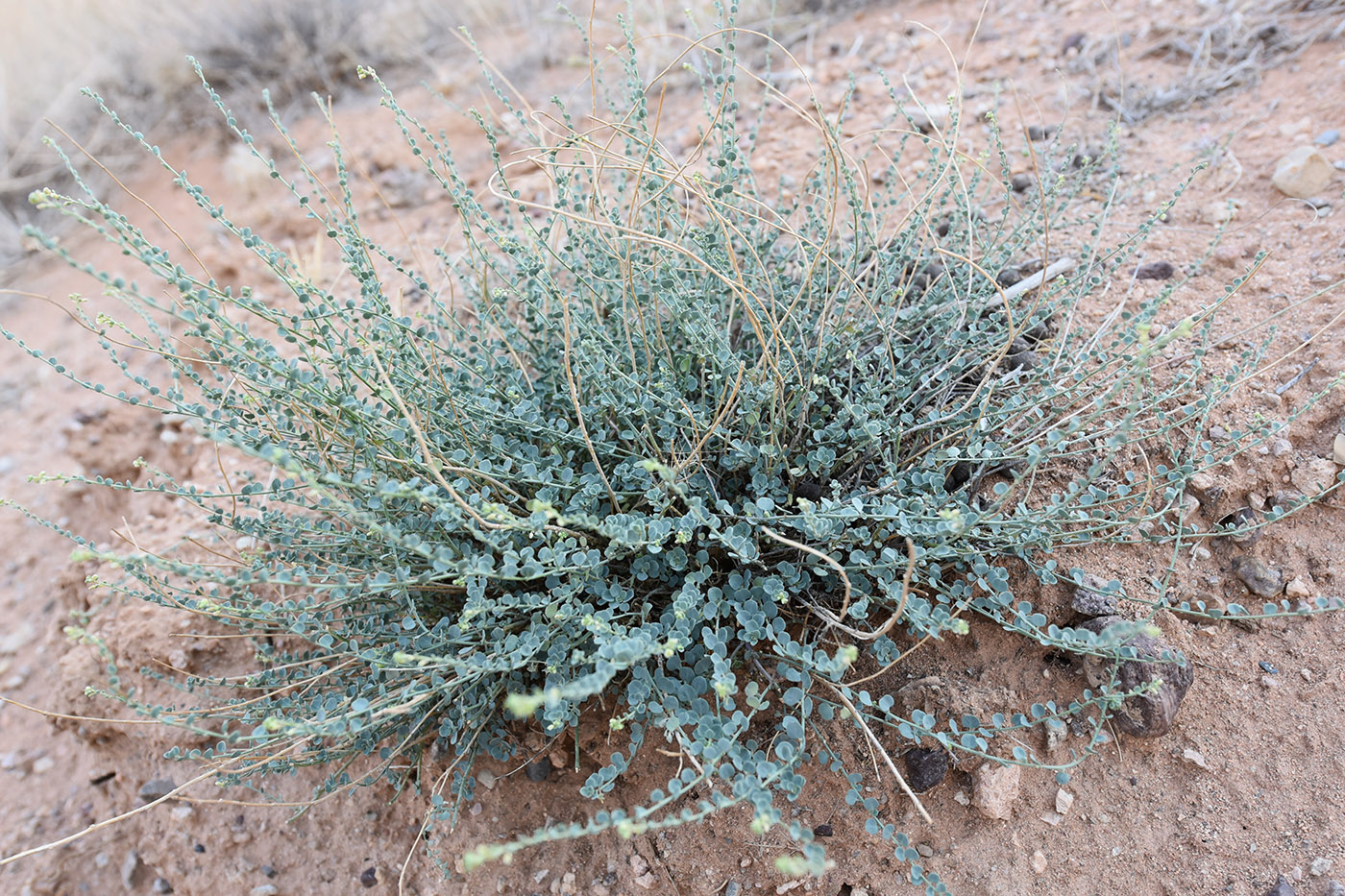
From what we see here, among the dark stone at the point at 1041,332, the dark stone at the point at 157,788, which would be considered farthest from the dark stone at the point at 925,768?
the dark stone at the point at 157,788

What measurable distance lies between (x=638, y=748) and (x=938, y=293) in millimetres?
1385

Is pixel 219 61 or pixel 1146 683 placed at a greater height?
pixel 219 61

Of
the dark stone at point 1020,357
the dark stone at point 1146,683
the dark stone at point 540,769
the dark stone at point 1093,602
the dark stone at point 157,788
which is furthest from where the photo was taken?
the dark stone at point 157,788

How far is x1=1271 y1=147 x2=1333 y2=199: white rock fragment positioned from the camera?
93.0 inches

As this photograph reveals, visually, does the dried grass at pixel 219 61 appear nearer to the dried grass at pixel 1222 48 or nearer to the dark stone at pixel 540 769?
the dried grass at pixel 1222 48

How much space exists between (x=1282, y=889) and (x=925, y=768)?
70 cm

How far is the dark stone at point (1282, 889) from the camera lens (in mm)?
1557

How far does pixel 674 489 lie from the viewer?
1433 mm

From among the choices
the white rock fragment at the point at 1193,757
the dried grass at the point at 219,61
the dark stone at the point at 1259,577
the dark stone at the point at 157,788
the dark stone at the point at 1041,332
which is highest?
the dried grass at the point at 219,61

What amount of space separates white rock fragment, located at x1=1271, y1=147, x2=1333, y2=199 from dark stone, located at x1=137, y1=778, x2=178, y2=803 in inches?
147

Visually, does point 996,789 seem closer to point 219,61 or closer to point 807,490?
point 807,490

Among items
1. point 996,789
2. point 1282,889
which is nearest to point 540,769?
point 996,789

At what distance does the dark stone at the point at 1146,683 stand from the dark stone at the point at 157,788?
2467mm

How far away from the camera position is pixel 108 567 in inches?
102
